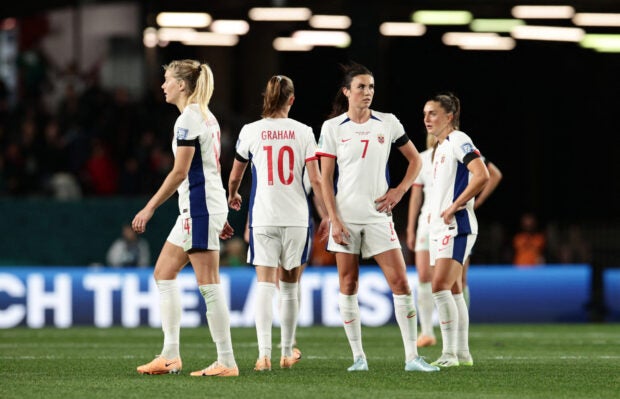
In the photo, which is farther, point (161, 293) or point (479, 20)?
point (479, 20)

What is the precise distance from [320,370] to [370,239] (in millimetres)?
1243

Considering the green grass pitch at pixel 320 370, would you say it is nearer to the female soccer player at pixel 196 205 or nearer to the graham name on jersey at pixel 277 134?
the female soccer player at pixel 196 205

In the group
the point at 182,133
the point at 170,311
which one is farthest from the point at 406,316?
the point at 182,133

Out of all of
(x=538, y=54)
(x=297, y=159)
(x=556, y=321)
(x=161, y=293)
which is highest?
(x=538, y=54)

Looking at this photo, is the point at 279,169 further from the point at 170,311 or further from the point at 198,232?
the point at 170,311

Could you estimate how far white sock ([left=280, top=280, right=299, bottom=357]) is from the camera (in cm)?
1030

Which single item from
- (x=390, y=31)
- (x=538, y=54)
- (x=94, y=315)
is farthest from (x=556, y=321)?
(x=538, y=54)

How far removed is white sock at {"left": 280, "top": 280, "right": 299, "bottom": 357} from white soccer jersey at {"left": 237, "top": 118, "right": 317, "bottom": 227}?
2.08ft

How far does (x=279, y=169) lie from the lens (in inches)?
389

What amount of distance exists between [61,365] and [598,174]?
80.0ft

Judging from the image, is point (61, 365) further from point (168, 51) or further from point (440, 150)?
point (168, 51)

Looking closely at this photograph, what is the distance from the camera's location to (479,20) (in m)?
26.9

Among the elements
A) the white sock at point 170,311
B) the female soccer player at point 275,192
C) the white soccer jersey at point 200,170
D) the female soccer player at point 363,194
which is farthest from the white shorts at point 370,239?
the white sock at point 170,311

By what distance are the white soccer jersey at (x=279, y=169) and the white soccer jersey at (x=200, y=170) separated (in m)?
0.53
